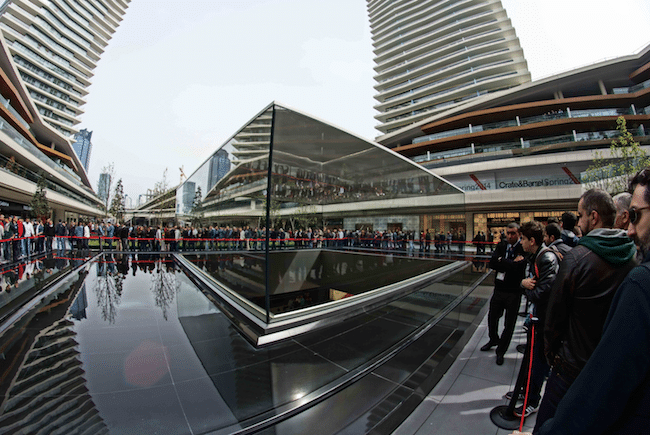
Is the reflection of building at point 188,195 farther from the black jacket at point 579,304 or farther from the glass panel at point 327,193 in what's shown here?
the black jacket at point 579,304

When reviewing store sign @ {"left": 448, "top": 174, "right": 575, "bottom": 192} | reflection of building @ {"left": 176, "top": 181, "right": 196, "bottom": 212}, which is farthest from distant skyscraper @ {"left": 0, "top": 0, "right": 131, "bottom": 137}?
store sign @ {"left": 448, "top": 174, "right": 575, "bottom": 192}

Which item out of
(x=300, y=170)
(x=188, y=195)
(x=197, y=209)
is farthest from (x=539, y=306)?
(x=188, y=195)

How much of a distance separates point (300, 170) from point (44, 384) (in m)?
4.44

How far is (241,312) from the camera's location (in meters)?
4.24

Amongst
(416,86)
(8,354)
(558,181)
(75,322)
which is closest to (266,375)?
(8,354)

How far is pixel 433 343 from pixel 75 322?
5.59 m

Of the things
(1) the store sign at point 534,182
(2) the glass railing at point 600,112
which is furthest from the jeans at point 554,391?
(2) the glass railing at point 600,112

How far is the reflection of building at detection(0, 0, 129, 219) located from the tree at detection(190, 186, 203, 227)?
2121 centimetres

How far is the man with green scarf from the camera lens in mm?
1401

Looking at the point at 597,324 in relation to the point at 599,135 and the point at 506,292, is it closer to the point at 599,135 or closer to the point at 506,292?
the point at 506,292

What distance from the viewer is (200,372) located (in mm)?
2834

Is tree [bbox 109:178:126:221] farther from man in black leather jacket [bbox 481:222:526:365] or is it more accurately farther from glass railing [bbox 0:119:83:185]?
man in black leather jacket [bbox 481:222:526:365]

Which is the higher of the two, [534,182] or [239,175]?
[534,182]

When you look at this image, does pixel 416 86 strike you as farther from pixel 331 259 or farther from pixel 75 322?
pixel 75 322
